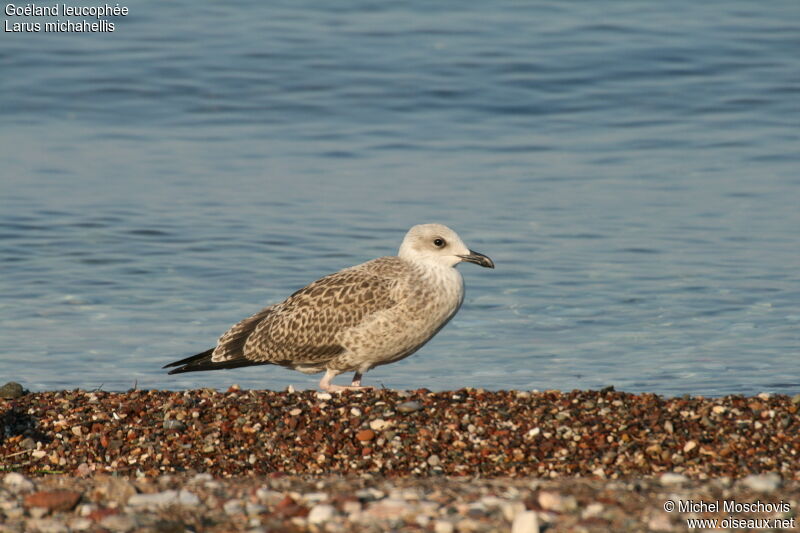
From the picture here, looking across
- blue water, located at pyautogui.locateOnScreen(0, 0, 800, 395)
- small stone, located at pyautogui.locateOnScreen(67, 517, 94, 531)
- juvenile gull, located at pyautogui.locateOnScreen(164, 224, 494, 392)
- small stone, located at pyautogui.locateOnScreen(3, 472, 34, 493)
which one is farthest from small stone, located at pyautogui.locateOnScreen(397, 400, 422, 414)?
small stone, located at pyautogui.locateOnScreen(67, 517, 94, 531)

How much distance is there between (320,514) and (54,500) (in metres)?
1.16

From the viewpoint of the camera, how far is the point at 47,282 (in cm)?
1235

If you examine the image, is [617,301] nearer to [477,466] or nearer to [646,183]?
[646,183]

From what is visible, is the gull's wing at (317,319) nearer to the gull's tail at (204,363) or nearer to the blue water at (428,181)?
the gull's tail at (204,363)

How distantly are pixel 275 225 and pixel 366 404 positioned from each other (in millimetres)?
6535

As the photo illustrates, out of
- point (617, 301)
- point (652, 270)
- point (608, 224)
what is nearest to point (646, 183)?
point (608, 224)

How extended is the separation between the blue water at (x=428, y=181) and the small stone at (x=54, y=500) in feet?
13.0

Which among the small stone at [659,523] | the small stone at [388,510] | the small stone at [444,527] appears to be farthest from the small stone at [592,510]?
the small stone at [388,510]

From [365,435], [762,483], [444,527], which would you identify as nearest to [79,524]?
[444,527]

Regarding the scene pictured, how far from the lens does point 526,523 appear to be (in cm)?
515

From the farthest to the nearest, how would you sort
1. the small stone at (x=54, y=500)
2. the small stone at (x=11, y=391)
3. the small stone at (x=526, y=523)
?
the small stone at (x=11, y=391) → the small stone at (x=54, y=500) → the small stone at (x=526, y=523)

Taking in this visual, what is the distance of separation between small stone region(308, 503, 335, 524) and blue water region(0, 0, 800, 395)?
14.3 ft

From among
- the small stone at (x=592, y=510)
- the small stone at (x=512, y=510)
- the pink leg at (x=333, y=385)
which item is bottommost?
the pink leg at (x=333, y=385)

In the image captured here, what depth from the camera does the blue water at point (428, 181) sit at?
422 inches
